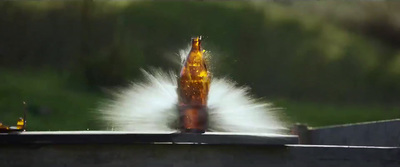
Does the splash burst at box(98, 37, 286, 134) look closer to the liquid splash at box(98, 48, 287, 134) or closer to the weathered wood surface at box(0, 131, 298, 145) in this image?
the liquid splash at box(98, 48, 287, 134)

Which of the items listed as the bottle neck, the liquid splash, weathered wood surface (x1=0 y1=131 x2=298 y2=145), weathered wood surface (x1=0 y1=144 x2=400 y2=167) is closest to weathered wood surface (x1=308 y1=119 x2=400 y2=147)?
the liquid splash

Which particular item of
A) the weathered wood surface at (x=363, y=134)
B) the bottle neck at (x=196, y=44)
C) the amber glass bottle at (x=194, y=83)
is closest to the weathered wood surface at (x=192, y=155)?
the amber glass bottle at (x=194, y=83)

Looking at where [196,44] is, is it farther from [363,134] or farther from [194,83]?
[363,134]

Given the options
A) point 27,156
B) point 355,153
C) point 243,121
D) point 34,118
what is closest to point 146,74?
point 243,121

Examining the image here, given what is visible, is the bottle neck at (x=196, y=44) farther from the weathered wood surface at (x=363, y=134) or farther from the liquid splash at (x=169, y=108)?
the weathered wood surface at (x=363, y=134)

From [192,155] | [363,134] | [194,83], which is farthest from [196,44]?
[363,134]

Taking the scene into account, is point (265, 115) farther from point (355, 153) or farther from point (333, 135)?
point (333, 135)
